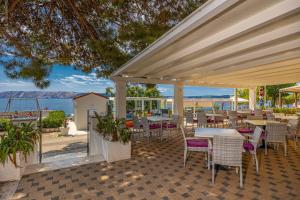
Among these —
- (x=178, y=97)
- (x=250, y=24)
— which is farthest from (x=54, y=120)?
(x=250, y=24)

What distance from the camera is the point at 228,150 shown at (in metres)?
3.09

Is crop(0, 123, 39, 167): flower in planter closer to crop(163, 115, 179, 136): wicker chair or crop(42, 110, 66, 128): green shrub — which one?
crop(163, 115, 179, 136): wicker chair

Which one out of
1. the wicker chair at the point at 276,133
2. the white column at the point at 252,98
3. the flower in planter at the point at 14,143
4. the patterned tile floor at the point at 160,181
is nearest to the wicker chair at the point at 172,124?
the patterned tile floor at the point at 160,181

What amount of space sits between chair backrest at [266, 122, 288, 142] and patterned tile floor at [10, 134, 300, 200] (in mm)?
523

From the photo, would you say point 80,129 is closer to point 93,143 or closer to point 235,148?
point 93,143

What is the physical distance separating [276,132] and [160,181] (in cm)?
352

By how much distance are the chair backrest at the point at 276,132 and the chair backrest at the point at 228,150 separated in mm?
2385

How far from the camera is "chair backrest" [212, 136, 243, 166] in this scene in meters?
3.03

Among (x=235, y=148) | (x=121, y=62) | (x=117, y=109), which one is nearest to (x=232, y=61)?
(x=235, y=148)

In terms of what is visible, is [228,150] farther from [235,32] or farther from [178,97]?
[178,97]

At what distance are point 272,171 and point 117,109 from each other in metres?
5.33

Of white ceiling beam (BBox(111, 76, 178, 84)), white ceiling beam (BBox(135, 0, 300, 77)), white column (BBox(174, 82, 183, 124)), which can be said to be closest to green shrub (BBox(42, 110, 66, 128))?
white ceiling beam (BBox(111, 76, 178, 84))

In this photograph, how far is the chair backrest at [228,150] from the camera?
9.95ft

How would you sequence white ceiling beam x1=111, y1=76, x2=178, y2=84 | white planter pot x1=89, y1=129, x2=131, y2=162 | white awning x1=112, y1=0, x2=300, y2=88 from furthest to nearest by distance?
white ceiling beam x1=111, y1=76, x2=178, y2=84 < white planter pot x1=89, y1=129, x2=131, y2=162 < white awning x1=112, y1=0, x2=300, y2=88
